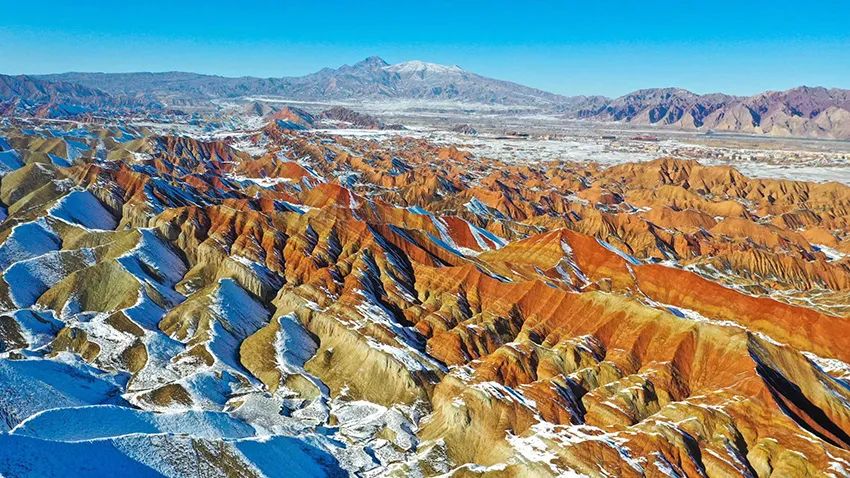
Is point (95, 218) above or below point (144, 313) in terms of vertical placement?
above

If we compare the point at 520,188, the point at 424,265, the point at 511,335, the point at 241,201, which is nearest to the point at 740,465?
the point at 511,335

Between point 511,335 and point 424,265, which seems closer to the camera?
point 511,335

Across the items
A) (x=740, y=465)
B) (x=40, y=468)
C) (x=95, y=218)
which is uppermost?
(x=95, y=218)

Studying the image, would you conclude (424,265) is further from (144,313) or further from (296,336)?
(144,313)

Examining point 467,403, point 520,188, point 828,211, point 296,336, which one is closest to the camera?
point 467,403

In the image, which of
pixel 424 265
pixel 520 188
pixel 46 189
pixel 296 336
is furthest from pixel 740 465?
pixel 520 188

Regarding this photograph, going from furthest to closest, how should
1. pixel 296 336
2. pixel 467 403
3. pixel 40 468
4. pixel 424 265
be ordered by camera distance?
pixel 424 265
pixel 296 336
pixel 467 403
pixel 40 468

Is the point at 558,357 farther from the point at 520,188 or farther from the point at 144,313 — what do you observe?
the point at 520,188
